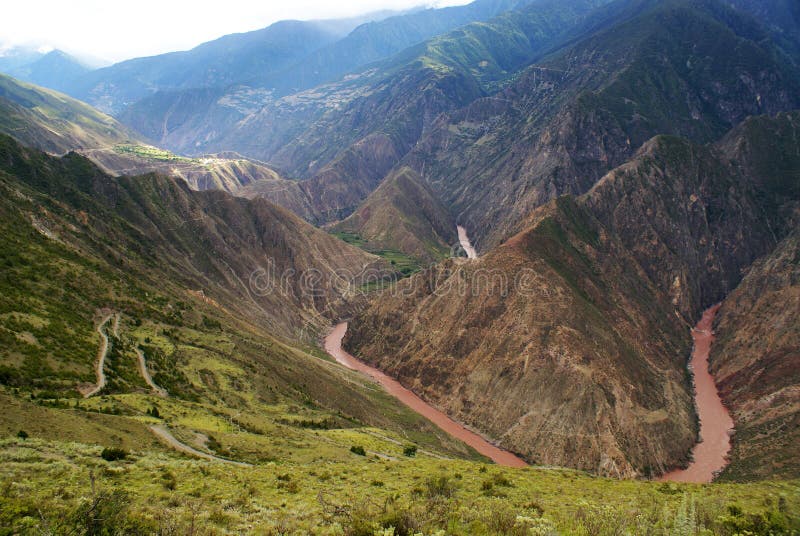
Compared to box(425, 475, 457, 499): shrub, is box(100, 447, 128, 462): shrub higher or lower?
higher

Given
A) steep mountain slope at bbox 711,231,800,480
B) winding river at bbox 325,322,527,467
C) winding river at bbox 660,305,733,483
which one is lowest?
winding river at bbox 325,322,527,467

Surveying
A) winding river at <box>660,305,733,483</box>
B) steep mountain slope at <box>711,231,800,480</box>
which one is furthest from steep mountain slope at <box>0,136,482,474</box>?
steep mountain slope at <box>711,231,800,480</box>

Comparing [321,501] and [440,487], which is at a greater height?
[321,501]

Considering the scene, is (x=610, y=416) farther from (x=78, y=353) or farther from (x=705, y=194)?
(x=705, y=194)

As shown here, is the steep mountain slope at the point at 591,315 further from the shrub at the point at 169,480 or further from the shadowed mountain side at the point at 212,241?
the shrub at the point at 169,480

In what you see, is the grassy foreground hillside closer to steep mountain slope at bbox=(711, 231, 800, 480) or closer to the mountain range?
the mountain range

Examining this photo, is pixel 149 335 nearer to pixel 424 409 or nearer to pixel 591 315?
pixel 424 409

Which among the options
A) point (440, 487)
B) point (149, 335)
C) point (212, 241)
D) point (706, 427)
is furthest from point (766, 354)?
point (212, 241)
